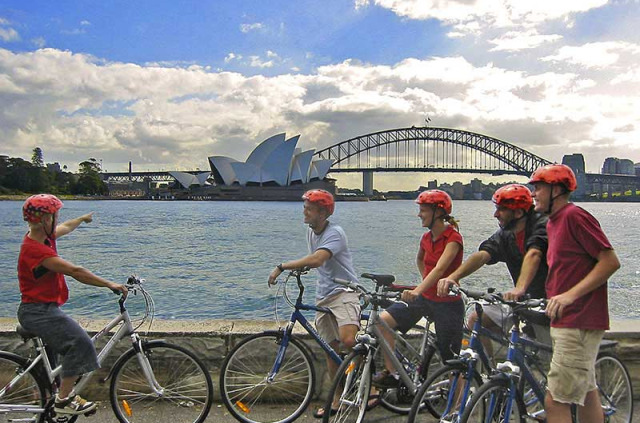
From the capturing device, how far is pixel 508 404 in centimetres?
265

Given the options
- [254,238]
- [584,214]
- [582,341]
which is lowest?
[254,238]

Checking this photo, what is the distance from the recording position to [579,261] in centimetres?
257

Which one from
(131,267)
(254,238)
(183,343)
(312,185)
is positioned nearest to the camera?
(183,343)

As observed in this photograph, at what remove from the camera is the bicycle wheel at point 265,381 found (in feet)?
11.4

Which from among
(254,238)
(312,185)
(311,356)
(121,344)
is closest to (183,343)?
(121,344)

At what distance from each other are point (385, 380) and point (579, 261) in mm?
1389

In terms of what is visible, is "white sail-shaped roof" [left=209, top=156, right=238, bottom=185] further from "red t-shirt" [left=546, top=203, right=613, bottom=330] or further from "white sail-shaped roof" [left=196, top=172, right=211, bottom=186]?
"red t-shirt" [left=546, top=203, right=613, bottom=330]

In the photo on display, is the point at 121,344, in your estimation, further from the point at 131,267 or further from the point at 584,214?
the point at 131,267

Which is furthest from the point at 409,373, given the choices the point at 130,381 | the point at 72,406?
the point at 72,406

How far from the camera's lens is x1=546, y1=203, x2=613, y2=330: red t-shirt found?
8.21ft

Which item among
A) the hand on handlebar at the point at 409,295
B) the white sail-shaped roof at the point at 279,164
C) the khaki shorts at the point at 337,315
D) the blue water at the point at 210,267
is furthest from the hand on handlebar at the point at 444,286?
the white sail-shaped roof at the point at 279,164

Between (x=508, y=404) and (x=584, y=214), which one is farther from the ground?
(x=584, y=214)

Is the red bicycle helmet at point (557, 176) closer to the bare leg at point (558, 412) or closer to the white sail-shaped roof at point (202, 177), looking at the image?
the bare leg at point (558, 412)

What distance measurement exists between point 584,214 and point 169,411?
2550 mm
